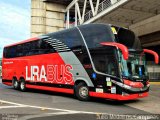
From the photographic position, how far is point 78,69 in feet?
52.7

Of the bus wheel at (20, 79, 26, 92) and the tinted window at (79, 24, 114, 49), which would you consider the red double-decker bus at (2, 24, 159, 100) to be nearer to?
the tinted window at (79, 24, 114, 49)

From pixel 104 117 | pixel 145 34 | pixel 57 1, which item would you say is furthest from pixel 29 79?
pixel 57 1

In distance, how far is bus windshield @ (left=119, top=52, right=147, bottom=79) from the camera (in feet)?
45.5

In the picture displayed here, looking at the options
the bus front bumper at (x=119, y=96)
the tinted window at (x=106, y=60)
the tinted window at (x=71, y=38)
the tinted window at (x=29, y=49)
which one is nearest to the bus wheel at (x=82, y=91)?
the bus front bumper at (x=119, y=96)

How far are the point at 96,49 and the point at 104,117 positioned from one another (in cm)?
511

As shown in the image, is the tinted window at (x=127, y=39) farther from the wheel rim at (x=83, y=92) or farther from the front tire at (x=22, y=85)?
the front tire at (x=22, y=85)

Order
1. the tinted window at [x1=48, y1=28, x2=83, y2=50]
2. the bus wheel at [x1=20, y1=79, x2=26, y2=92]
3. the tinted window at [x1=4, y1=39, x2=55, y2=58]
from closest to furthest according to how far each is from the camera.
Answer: the tinted window at [x1=48, y1=28, x2=83, y2=50] → the tinted window at [x1=4, y1=39, x2=55, y2=58] → the bus wheel at [x1=20, y1=79, x2=26, y2=92]

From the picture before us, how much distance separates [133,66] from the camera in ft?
47.1

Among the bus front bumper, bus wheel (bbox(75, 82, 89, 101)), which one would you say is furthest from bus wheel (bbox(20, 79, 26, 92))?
the bus front bumper

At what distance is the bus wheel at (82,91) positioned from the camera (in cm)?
1541

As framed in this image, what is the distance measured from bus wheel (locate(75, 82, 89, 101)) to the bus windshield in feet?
7.95

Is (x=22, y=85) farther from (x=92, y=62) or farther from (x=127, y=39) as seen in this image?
(x=127, y=39)

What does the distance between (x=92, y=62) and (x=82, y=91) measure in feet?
5.38

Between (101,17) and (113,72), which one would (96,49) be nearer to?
(113,72)
